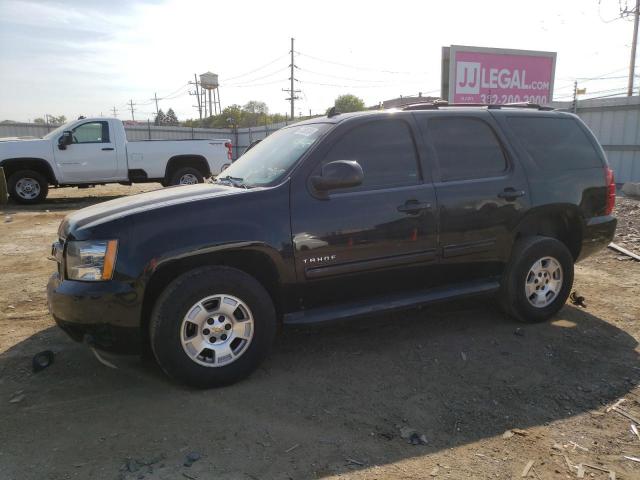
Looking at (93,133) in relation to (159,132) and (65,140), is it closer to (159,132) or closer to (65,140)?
(65,140)

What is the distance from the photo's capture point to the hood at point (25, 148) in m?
12.0

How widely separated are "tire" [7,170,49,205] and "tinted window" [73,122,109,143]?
138 centimetres

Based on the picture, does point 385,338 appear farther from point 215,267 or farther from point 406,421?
point 215,267

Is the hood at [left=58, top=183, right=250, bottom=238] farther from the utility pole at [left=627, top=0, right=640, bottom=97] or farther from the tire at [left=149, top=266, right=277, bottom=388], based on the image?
the utility pole at [left=627, top=0, right=640, bottom=97]

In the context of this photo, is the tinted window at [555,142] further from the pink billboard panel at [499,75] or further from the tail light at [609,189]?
the pink billboard panel at [499,75]

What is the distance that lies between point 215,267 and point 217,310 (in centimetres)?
28

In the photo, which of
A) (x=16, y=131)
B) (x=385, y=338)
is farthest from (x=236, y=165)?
(x=16, y=131)

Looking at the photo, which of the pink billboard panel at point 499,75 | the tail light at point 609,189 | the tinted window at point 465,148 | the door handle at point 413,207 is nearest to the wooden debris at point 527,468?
the door handle at point 413,207

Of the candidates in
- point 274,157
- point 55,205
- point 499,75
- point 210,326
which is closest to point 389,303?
point 210,326

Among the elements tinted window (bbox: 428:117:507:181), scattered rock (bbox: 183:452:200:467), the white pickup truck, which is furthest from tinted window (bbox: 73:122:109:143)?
scattered rock (bbox: 183:452:200:467)

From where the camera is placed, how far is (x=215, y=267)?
129 inches

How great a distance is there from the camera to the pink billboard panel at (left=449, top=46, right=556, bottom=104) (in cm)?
1287

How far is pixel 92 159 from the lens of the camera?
12586 mm

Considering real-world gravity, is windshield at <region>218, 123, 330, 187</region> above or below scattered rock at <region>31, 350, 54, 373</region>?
above
